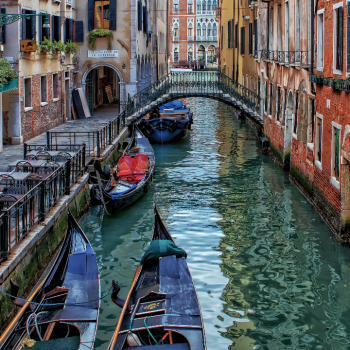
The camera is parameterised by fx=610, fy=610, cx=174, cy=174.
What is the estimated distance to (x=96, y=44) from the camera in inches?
910

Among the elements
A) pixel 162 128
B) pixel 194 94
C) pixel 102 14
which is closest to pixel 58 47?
pixel 102 14

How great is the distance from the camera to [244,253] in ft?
33.2

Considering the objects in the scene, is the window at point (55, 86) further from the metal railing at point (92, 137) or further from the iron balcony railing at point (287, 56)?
the iron balcony railing at point (287, 56)

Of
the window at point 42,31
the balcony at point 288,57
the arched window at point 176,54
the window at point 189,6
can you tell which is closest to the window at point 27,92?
the window at point 42,31

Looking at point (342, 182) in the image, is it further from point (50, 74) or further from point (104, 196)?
point (50, 74)

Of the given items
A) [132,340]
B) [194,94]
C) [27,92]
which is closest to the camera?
[132,340]

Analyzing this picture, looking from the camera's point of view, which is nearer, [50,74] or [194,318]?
[194,318]

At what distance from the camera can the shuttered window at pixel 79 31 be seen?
22.7m

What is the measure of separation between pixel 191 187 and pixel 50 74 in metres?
6.89

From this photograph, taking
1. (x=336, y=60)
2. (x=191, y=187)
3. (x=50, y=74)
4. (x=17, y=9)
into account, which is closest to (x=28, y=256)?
(x=336, y=60)

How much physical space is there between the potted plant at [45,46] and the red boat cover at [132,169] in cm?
504

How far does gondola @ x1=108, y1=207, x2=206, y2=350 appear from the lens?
6098 mm

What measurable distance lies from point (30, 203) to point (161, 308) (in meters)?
3.23

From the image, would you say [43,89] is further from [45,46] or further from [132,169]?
[132,169]
